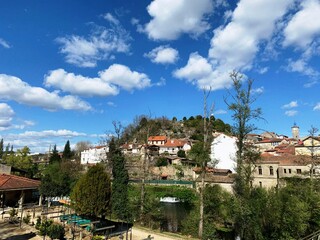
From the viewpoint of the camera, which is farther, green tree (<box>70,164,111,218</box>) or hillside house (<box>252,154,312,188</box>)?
hillside house (<box>252,154,312,188</box>)

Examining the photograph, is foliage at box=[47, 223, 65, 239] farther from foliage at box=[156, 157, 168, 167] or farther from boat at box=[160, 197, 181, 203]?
foliage at box=[156, 157, 168, 167]

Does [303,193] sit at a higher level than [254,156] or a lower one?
lower

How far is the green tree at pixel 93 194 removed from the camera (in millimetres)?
14195

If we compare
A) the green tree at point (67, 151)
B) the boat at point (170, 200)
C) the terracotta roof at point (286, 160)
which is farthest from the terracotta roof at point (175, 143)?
the terracotta roof at point (286, 160)

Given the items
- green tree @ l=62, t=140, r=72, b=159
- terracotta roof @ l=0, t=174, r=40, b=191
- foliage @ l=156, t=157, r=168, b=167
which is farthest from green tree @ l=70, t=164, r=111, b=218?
green tree @ l=62, t=140, r=72, b=159

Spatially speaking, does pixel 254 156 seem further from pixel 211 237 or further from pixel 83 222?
pixel 83 222

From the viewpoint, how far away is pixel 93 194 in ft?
46.8

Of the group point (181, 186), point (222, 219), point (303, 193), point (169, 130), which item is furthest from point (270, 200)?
point (169, 130)

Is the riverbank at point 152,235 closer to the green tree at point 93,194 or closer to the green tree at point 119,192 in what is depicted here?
the green tree at point 119,192

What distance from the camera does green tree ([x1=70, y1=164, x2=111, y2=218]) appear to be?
559 inches

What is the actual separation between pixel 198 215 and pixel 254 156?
204 inches

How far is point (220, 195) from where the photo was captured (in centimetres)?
2181

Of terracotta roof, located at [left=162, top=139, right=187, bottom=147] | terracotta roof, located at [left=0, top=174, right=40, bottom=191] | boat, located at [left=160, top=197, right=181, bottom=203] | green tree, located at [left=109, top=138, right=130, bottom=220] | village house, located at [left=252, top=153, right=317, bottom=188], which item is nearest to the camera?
green tree, located at [left=109, top=138, right=130, bottom=220]

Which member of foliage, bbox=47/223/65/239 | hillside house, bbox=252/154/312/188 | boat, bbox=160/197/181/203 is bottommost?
boat, bbox=160/197/181/203
